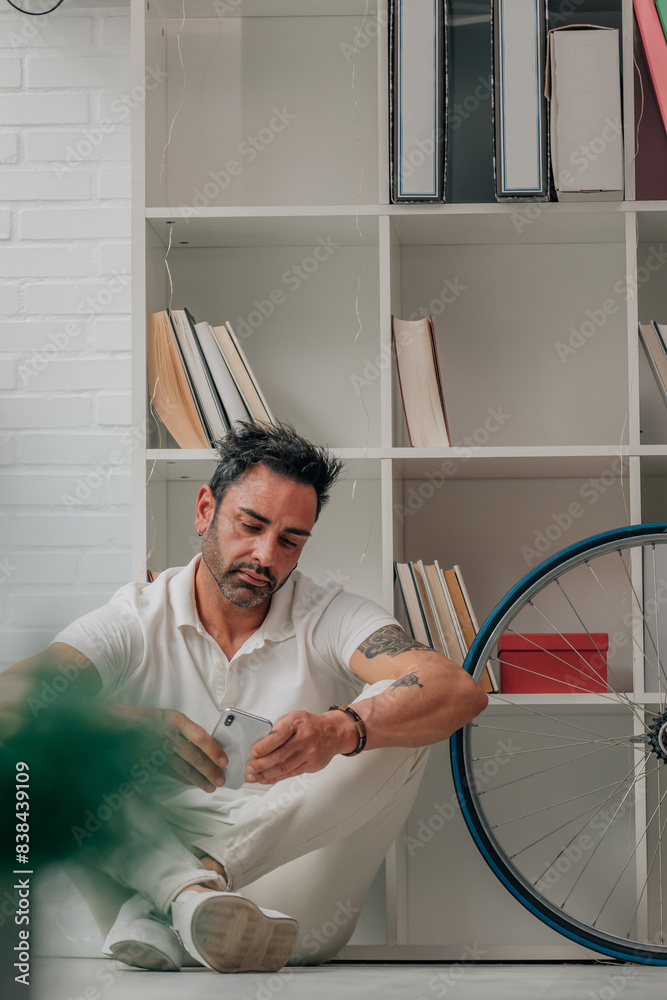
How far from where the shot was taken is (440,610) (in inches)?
62.3

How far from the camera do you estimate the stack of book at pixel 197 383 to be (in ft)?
5.29

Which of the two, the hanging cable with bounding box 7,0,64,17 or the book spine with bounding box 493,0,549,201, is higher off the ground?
the hanging cable with bounding box 7,0,64,17

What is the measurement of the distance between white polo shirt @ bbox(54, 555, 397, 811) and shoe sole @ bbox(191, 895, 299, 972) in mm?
281

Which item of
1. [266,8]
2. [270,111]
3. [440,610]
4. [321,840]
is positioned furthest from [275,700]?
[266,8]

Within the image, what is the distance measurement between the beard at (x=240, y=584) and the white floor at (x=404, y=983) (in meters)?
0.54

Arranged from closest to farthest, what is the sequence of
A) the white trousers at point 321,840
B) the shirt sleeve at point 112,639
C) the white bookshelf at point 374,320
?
the white trousers at point 321,840 → the shirt sleeve at point 112,639 → the white bookshelf at point 374,320

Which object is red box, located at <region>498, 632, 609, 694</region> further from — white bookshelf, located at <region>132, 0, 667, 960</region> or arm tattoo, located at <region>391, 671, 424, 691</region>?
arm tattoo, located at <region>391, 671, 424, 691</region>

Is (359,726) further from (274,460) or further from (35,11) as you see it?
(35,11)

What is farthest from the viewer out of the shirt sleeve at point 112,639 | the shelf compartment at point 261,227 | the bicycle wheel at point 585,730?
the shelf compartment at point 261,227

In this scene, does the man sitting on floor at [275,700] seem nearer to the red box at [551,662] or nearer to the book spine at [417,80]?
the red box at [551,662]

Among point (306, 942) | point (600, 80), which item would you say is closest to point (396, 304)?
point (600, 80)

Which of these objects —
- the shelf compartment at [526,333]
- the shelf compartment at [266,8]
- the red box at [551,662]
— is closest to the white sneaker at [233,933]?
the red box at [551,662]

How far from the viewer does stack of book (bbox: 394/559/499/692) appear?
1566mm

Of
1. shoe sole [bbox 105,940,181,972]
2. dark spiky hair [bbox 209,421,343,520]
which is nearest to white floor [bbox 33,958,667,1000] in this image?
shoe sole [bbox 105,940,181,972]
